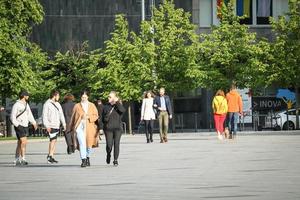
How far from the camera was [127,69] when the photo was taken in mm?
54844

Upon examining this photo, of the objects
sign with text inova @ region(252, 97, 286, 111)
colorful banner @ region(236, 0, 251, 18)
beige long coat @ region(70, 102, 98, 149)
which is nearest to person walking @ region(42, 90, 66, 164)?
beige long coat @ region(70, 102, 98, 149)

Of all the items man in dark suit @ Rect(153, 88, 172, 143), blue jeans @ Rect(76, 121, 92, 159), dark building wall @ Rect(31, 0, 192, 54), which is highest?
dark building wall @ Rect(31, 0, 192, 54)

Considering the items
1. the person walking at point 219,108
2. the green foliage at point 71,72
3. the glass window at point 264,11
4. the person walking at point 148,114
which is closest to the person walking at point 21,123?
the person walking at point 219,108

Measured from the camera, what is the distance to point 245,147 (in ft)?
90.1

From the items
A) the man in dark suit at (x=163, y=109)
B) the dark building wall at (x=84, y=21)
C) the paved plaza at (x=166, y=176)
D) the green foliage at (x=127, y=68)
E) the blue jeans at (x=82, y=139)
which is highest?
the dark building wall at (x=84, y=21)

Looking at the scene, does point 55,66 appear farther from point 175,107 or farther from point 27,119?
point 27,119

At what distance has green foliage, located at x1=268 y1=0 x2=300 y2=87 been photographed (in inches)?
2080

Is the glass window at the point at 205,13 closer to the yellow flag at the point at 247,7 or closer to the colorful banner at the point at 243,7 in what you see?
the colorful banner at the point at 243,7

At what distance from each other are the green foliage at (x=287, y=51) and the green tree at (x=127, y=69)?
7.26 meters

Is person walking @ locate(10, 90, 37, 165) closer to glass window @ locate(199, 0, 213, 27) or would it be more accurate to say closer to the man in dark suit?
the man in dark suit

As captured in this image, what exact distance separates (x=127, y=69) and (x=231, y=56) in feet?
20.4

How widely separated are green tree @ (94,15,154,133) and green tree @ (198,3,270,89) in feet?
10.9

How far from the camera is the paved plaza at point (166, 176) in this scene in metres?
14.1

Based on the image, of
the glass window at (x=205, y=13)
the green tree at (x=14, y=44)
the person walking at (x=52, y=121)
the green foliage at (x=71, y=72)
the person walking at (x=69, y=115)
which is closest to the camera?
the person walking at (x=52, y=121)
